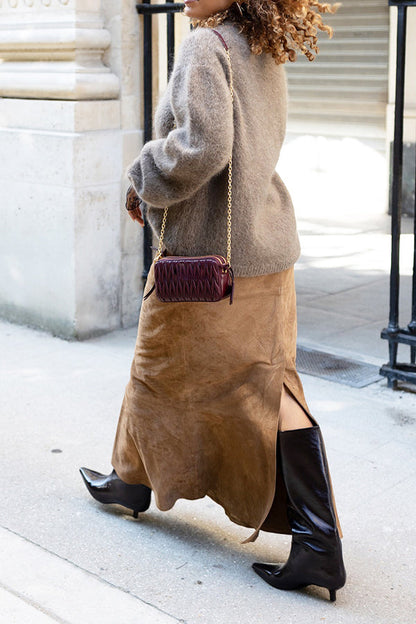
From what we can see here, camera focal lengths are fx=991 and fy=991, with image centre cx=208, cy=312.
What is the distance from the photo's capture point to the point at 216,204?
9.82 feet

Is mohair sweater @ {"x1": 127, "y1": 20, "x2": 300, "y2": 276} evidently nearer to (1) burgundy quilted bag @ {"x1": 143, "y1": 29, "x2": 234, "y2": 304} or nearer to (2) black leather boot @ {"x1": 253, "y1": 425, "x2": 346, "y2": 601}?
(1) burgundy quilted bag @ {"x1": 143, "y1": 29, "x2": 234, "y2": 304}

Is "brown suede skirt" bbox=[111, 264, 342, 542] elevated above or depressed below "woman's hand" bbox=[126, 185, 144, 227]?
below

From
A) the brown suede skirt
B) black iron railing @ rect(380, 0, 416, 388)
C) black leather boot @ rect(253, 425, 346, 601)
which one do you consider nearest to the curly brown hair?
the brown suede skirt

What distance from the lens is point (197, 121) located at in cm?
276

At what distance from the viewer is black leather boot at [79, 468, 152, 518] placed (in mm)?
3508

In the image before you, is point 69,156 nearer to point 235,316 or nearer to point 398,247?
point 398,247

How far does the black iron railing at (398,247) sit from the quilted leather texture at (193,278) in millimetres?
2066

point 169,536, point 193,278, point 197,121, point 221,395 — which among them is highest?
point 197,121

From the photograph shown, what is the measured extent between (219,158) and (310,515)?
3.62 feet

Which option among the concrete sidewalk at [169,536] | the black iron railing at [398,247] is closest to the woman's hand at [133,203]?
the concrete sidewalk at [169,536]

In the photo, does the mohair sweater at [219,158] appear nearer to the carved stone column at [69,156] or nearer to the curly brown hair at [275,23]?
the curly brown hair at [275,23]

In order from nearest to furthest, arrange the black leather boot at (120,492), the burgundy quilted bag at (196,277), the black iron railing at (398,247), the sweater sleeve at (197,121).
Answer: the sweater sleeve at (197,121)
the burgundy quilted bag at (196,277)
the black leather boot at (120,492)
the black iron railing at (398,247)

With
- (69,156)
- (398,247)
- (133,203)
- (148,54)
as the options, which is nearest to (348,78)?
(148,54)

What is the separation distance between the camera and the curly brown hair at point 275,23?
291cm
